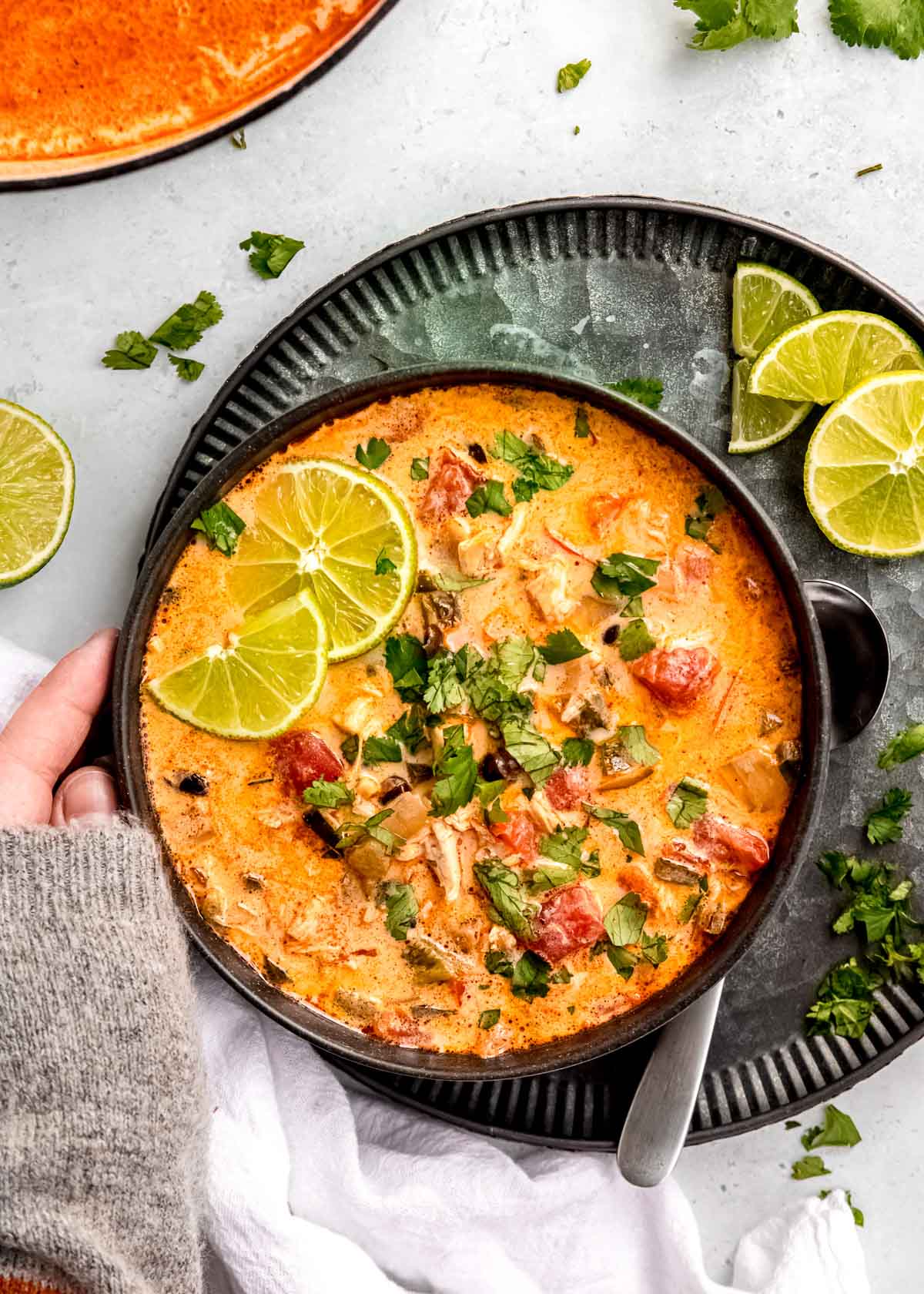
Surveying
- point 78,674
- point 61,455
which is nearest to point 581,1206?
point 78,674

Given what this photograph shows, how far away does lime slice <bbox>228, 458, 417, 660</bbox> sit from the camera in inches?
104

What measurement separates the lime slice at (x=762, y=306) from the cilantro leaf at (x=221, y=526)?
49.1 inches

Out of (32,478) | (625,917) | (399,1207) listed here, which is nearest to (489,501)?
(625,917)

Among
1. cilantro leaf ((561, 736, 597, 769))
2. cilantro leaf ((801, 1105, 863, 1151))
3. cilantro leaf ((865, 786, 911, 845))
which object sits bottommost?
cilantro leaf ((801, 1105, 863, 1151))

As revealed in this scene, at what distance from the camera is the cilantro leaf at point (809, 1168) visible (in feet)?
10.7

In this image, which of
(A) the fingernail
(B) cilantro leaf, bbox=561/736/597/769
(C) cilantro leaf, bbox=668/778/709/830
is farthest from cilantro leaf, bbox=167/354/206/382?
(C) cilantro leaf, bbox=668/778/709/830

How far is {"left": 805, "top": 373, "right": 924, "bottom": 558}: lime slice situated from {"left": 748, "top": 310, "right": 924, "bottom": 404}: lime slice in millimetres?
73

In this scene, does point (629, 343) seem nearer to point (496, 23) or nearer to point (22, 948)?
point (496, 23)

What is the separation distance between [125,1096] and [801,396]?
2.19m

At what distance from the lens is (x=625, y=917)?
107 inches

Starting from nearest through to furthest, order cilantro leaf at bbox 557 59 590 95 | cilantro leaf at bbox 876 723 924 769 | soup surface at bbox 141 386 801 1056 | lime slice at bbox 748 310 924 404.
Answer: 1. soup surface at bbox 141 386 801 1056
2. lime slice at bbox 748 310 924 404
3. cilantro leaf at bbox 876 723 924 769
4. cilantro leaf at bbox 557 59 590 95

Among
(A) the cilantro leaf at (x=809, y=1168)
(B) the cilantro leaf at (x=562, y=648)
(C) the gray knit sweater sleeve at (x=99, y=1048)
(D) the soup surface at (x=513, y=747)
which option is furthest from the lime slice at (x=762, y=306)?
(A) the cilantro leaf at (x=809, y=1168)

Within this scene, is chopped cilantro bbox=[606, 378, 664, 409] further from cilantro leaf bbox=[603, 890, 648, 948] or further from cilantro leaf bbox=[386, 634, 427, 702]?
cilantro leaf bbox=[603, 890, 648, 948]

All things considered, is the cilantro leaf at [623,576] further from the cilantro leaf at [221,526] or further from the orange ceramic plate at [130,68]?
the orange ceramic plate at [130,68]
